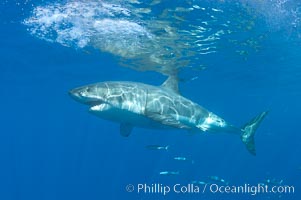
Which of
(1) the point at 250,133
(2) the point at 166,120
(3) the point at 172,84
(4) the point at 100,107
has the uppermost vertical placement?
(3) the point at 172,84

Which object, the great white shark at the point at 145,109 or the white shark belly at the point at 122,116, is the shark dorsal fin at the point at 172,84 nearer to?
the great white shark at the point at 145,109

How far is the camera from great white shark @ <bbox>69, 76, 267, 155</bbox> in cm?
905

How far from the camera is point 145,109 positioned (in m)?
9.84

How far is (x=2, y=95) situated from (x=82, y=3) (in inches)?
1345

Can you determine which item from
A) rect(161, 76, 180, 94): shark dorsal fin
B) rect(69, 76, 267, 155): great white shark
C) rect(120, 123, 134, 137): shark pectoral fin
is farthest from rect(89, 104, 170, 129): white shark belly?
rect(161, 76, 180, 94): shark dorsal fin

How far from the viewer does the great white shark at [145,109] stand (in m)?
9.05

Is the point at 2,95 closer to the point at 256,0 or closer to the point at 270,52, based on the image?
the point at 270,52

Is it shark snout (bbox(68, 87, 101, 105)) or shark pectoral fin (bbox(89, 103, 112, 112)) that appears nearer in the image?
shark snout (bbox(68, 87, 101, 105))

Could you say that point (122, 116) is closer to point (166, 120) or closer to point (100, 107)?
point (100, 107)

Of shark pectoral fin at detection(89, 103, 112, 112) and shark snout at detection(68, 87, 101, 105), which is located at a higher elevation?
shark snout at detection(68, 87, 101, 105)

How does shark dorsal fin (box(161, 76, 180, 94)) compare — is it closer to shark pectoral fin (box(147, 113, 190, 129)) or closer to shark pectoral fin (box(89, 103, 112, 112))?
shark pectoral fin (box(147, 113, 190, 129))

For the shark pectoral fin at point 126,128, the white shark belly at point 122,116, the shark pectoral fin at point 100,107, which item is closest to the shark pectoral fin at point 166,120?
the white shark belly at point 122,116

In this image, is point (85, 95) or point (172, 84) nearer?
point (85, 95)

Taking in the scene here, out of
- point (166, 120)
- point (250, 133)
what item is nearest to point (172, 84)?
point (250, 133)
